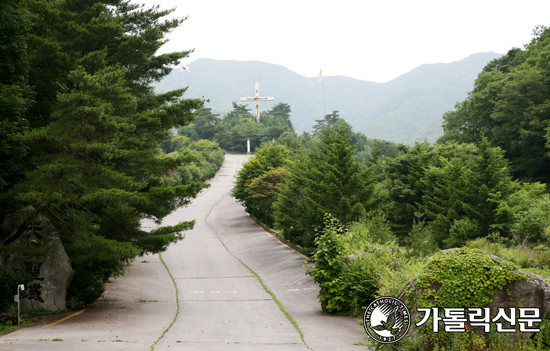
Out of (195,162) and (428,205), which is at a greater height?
(195,162)

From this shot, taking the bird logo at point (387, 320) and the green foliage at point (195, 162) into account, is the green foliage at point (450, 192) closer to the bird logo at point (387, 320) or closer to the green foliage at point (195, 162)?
the bird logo at point (387, 320)

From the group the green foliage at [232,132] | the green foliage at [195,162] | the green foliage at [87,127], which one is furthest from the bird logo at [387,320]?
the green foliage at [232,132]

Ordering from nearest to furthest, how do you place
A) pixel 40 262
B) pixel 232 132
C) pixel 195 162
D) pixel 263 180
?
pixel 40 262 < pixel 263 180 < pixel 195 162 < pixel 232 132

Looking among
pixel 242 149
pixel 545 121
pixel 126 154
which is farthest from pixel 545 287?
pixel 242 149

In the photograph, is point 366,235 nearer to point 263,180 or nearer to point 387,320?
point 387,320

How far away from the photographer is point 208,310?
43.0ft

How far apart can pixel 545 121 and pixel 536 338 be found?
36675 millimetres

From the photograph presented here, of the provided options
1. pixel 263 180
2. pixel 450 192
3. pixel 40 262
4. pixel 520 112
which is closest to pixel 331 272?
pixel 40 262

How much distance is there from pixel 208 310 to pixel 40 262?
16.0 ft

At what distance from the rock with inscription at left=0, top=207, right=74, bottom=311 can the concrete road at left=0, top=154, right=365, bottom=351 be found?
107 centimetres

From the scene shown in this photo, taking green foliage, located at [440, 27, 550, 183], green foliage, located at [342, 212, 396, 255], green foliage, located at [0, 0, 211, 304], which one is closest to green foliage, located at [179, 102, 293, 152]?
green foliage, located at [440, 27, 550, 183]

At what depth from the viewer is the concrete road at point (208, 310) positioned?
8.71m

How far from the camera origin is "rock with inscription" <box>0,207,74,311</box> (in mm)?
11453

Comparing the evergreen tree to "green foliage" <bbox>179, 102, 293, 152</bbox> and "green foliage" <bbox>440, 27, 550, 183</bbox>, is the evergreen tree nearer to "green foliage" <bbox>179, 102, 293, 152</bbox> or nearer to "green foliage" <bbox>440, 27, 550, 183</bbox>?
"green foliage" <bbox>440, 27, 550, 183</bbox>
